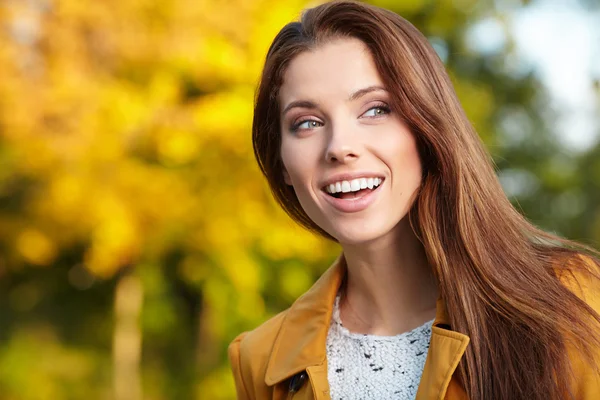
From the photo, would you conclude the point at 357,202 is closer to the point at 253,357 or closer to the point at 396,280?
the point at 396,280

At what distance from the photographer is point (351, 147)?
1998 millimetres

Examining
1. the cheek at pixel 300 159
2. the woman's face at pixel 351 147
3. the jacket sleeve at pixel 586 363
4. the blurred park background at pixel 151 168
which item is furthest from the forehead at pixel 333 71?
the blurred park background at pixel 151 168

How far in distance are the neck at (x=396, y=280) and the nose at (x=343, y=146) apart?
298 millimetres

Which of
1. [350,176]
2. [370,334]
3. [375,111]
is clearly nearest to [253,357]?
[370,334]

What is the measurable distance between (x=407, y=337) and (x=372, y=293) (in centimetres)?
18

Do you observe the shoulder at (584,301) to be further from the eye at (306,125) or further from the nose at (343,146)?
the eye at (306,125)

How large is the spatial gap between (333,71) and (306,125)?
0.17 meters

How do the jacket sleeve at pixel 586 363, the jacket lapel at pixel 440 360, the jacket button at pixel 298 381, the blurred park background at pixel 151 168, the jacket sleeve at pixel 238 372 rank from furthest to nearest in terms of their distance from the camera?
the blurred park background at pixel 151 168 < the jacket sleeve at pixel 238 372 < the jacket button at pixel 298 381 < the jacket lapel at pixel 440 360 < the jacket sleeve at pixel 586 363

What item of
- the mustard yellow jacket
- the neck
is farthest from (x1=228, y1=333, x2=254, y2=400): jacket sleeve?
the neck

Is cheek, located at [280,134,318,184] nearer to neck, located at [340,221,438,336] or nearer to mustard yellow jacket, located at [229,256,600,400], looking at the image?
neck, located at [340,221,438,336]

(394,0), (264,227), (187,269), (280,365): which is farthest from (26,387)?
(280,365)

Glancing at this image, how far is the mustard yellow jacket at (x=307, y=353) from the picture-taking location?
6.27ft

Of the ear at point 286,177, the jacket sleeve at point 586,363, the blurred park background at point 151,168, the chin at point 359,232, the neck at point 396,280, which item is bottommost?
the jacket sleeve at point 586,363

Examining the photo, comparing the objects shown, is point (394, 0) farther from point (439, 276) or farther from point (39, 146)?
point (439, 276)
